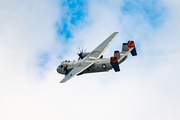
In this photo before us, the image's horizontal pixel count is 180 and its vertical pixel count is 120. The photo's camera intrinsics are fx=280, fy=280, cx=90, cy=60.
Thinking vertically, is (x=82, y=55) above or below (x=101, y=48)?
below

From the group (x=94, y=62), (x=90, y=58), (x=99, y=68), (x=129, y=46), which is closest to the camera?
(x=99, y=68)

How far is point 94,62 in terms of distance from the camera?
187 feet

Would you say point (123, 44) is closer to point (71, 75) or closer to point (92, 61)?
point (92, 61)

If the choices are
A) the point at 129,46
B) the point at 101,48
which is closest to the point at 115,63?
the point at 129,46

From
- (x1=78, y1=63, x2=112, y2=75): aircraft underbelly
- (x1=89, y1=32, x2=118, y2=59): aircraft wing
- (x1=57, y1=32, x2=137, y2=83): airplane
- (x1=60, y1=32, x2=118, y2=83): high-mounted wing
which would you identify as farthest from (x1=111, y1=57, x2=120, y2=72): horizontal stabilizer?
(x1=89, y1=32, x2=118, y2=59): aircraft wing

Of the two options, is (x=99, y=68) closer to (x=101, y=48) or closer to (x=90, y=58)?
(x=90, y=58)

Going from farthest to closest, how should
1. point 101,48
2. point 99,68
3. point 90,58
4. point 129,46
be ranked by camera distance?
point 101,48 → point 129,46 → point 90,58 → point 99,68

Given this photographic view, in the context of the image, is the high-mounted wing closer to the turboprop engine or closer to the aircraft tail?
the turboprop engine

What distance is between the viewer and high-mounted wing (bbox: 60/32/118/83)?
53.7 metres

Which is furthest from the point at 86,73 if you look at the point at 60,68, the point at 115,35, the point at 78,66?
the point at 115,35

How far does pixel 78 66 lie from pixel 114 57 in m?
9.40

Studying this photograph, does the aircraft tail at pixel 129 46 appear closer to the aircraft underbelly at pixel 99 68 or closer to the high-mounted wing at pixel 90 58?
the high-mounted wing at pixel 90 58

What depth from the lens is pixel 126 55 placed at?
192 ft

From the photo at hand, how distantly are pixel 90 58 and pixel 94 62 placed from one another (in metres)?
2.93
